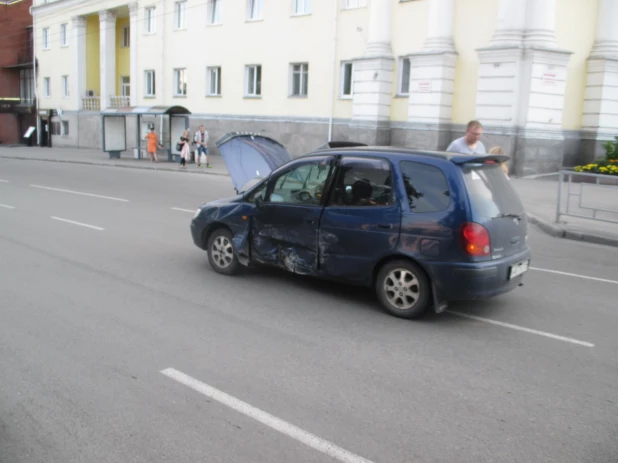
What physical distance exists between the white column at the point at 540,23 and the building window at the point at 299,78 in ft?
36.7

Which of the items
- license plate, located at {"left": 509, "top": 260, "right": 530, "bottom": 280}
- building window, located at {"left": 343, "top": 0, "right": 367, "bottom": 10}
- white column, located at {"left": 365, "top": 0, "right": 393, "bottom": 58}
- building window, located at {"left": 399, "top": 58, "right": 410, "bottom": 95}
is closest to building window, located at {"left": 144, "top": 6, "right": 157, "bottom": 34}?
building window, located at {"left": 343, "top": 0, "right": 367, "bottom": 10}

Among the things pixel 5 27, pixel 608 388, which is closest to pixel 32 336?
pixel 608 388

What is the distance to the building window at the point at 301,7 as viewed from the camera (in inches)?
1132

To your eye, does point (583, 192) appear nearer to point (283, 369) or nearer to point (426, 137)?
point (283, 369)

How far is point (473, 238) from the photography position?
5840 millimetres

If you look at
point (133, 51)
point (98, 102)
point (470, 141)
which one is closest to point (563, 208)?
point (470, 141)

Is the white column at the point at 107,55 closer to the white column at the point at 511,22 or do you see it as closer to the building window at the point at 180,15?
the building window at the point at 180,15

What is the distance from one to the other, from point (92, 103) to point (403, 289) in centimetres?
4259

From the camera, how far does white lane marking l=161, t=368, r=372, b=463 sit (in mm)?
3633

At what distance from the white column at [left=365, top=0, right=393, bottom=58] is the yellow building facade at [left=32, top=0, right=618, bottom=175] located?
5 centimetres

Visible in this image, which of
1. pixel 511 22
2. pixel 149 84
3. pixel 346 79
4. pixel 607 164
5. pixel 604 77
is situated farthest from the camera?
pixel 149 84

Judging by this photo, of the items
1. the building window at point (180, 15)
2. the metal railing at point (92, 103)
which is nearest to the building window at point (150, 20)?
the building window at point (180, 15)

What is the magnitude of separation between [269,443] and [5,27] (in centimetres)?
5744

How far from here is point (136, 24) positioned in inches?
1517
